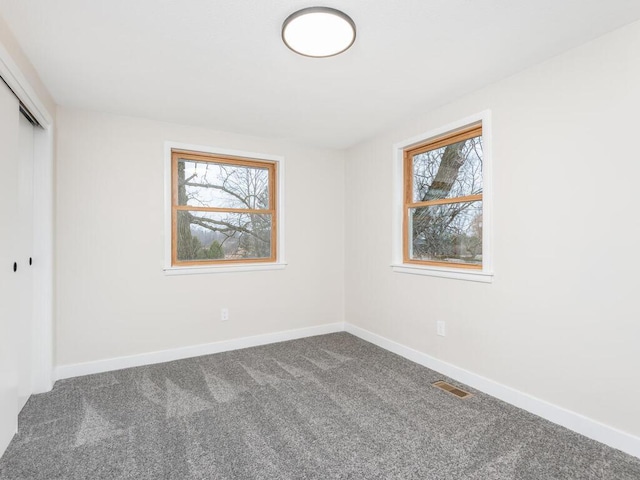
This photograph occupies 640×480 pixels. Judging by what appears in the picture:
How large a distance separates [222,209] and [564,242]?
3013 millimetres

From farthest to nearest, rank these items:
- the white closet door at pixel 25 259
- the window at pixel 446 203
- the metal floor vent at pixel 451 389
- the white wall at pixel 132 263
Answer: the white wall at pixel 132 263 → the window at pixel 446 203 → the metal floor vent at pixel 451 389 → the white closet door at pixel 25 259

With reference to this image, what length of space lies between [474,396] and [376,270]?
5.22 feet

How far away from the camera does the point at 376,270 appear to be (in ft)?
12.4

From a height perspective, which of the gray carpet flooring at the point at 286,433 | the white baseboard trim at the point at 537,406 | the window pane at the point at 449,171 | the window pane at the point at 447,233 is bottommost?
the gray carpet flooring at the point at 286,433

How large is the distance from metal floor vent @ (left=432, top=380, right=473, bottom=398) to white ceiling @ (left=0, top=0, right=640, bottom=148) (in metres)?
2.32

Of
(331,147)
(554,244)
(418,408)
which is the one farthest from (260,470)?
(331,147)

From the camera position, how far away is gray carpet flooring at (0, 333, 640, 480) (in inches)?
67.9

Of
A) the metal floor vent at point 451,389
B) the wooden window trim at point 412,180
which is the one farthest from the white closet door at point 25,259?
the wooden window trim at point 412,180

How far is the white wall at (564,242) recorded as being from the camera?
1864mm

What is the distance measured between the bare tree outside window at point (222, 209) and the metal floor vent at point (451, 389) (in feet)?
7.12

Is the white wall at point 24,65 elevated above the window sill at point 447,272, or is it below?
above

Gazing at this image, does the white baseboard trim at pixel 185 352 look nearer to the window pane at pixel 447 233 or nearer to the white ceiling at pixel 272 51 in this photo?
the window pane at pixel 447 233

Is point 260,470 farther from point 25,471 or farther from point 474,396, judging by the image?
point 474,396

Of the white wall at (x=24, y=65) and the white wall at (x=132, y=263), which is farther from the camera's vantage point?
the white wall at (x=132, y=263)
